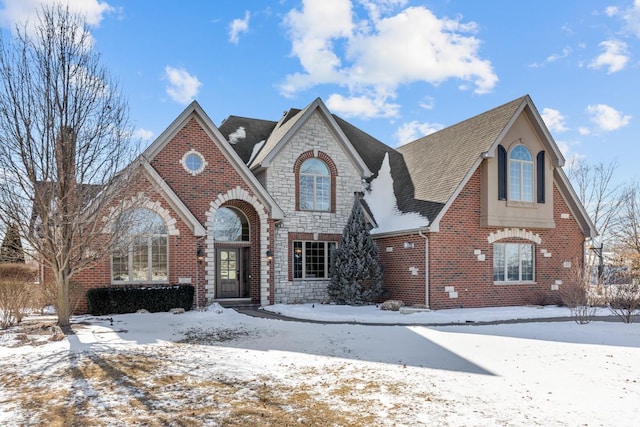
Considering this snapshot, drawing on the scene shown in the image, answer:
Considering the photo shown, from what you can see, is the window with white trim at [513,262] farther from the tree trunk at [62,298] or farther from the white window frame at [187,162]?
the tree trunk at [62,298]

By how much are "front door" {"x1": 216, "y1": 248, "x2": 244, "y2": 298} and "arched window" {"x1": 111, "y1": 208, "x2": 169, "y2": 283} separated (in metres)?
2.97

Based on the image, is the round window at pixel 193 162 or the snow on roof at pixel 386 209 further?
the snow on roof at pixel 386 209

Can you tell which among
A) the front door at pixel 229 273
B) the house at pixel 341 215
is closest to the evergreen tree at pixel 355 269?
the house at pixel 341 215

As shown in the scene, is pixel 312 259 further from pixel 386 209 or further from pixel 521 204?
pixel 521 204

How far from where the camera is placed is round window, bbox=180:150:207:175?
→ 55.3ft

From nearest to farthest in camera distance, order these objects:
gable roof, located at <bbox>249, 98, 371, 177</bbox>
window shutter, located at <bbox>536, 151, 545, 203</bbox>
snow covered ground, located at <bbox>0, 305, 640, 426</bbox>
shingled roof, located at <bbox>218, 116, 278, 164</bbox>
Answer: snow covered ground, located at <bbox>0, 305, 640, 426</bbox> < window shutter, located at <bbox>536, 151, 545, 203</bbox> < gable roof, located at <bbox>249, 98, 371, 177</bbox> < shingled roof, located at <bbox>218, 116, 278, 164</bbox>

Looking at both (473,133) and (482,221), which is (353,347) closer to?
(482,221)

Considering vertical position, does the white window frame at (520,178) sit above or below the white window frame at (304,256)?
above

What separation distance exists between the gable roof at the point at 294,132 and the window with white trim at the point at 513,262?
604 cm

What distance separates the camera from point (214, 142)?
17.2 m

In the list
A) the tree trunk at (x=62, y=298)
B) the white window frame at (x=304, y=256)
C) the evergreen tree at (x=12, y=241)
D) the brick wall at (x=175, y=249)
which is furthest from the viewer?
the white window frame at (x=304, y=256)

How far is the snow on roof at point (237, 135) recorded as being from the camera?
69.9 feet

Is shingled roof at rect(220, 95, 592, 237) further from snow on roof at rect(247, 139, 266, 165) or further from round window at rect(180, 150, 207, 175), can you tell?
round window at rect(180, 150, 207, 175)

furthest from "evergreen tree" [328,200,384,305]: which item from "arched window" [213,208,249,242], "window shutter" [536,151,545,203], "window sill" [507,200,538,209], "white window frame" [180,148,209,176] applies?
"window shutter" [536,151,545,203]
